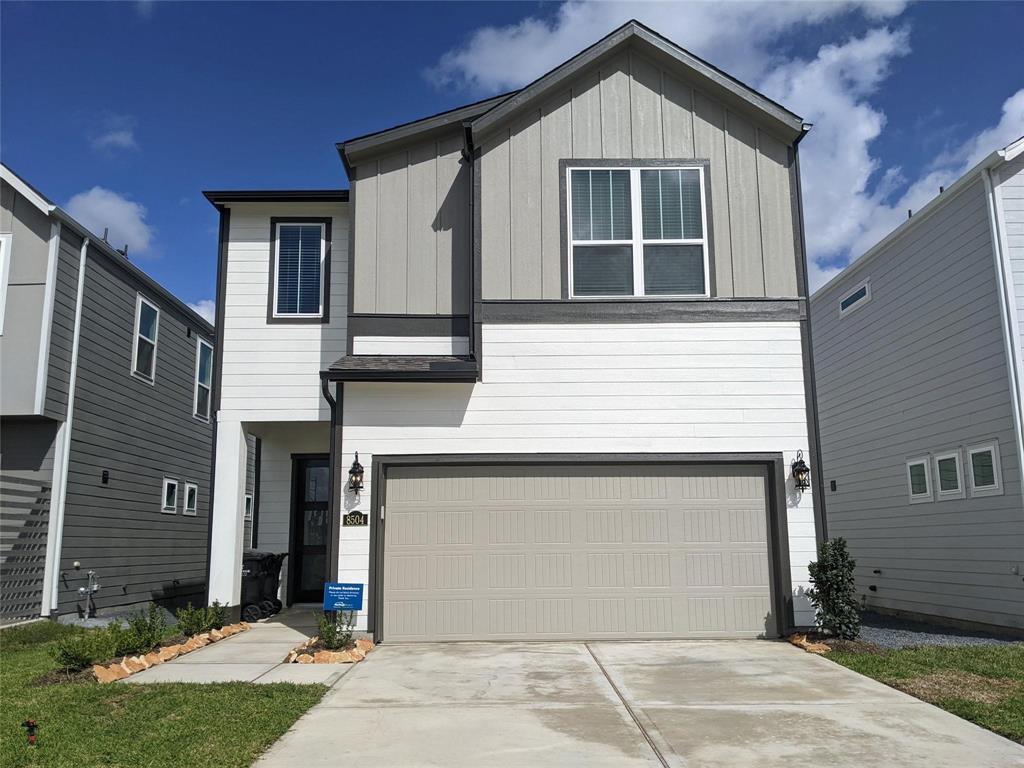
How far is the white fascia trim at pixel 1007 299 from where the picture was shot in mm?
9438

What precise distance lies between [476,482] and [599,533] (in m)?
1.54

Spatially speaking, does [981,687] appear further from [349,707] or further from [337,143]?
[337,143]

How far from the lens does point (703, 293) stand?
391 inches

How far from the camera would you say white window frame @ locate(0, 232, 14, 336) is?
11.4 meters

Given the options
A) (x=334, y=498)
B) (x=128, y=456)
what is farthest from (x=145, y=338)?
(x=334, y=498)

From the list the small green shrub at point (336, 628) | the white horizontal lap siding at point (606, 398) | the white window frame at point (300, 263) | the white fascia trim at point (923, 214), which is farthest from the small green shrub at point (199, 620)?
the white fascia trim at point (923, 214)

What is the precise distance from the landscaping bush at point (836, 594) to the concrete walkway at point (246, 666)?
4.93 meters

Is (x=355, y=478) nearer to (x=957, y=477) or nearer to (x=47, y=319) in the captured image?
(x=47, y=319)

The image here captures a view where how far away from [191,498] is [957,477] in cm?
1340

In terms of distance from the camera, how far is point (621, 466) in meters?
9.69

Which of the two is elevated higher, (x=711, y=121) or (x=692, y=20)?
(x=692, y=20)

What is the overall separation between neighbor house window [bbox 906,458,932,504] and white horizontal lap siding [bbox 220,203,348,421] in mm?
8156

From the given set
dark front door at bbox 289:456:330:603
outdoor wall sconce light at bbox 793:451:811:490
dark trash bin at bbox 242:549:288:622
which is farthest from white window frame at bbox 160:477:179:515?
outdoor wall sconce light at bbox 793:451:811:490

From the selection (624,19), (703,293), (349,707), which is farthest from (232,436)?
(624,19)
